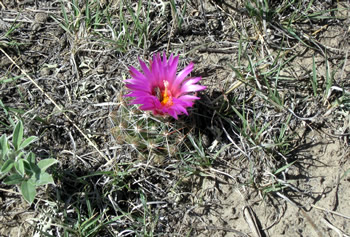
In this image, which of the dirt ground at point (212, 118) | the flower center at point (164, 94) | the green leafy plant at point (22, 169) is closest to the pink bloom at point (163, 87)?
the flower center at point (164, 94)

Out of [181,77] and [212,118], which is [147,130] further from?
[212,118]

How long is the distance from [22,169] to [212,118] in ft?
4.16

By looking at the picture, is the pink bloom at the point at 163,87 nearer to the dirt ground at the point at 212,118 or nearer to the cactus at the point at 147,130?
the cactus at the point at 147,130

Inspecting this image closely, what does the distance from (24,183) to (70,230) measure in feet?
1.44

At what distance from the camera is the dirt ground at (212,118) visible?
2.87 meters

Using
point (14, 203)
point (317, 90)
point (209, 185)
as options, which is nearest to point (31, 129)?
point (14, 203)

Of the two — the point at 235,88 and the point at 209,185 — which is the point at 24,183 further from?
the point at 235,88

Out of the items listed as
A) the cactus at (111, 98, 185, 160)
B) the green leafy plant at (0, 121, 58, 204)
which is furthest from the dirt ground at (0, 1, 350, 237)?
the green leafy plant at (0, 121, 58, 204)

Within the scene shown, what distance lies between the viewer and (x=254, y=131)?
9.67ft

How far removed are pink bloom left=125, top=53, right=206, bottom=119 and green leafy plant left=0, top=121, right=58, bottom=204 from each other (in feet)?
2.18

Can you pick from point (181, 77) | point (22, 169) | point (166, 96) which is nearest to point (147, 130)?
point (166, 96)

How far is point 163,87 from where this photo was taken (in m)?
2.72

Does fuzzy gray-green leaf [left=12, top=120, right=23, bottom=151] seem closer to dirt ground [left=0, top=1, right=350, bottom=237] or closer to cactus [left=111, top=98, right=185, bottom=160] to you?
dirt ground [left=0, top=1, right=350, bottom=237]

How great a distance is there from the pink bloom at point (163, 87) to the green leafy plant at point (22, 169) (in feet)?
2.18
